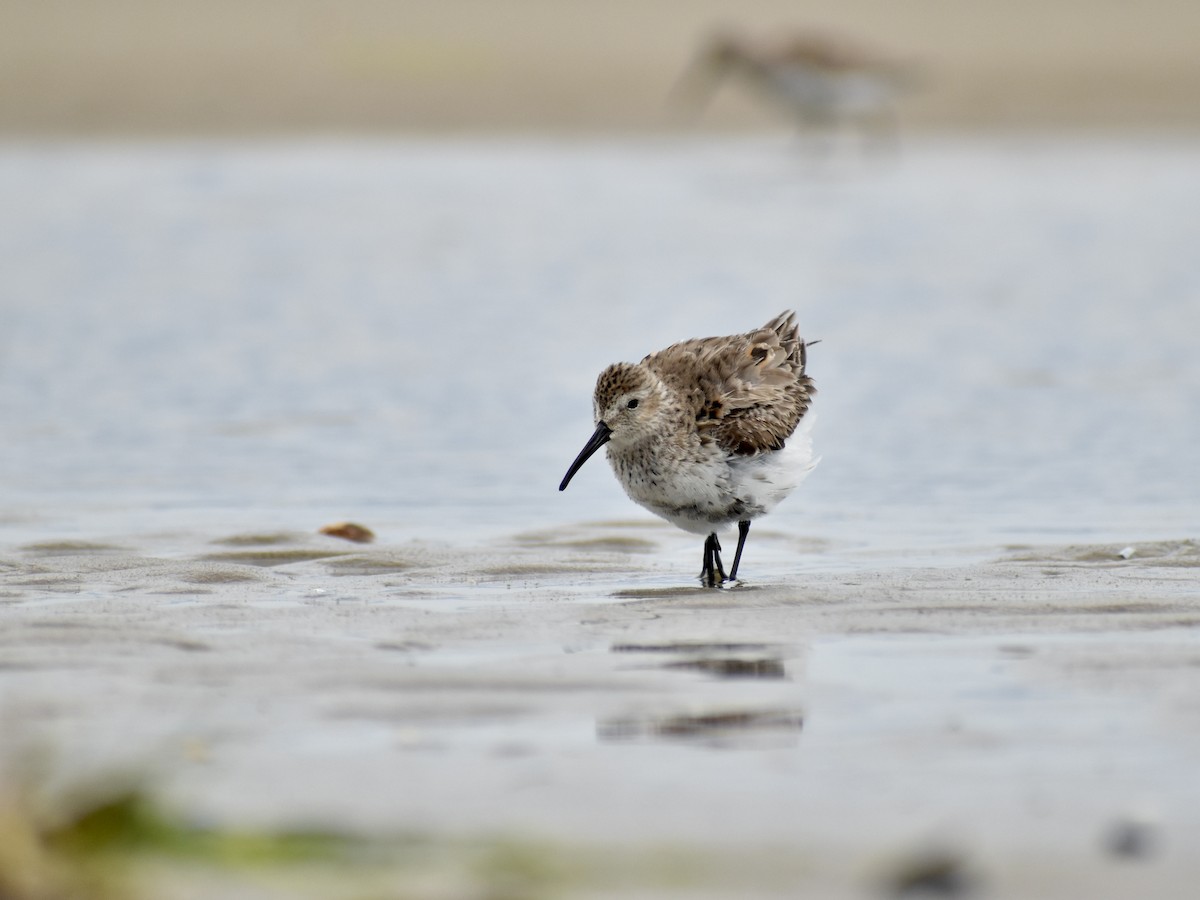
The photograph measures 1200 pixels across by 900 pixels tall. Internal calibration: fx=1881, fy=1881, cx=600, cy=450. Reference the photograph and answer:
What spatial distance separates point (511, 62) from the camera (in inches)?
1095

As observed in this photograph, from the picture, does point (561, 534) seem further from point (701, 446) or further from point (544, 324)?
point (544, 324)

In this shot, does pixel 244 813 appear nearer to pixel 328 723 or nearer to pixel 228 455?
pixel 328 723

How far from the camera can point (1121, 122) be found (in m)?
25.6

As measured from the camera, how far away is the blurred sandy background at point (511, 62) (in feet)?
82.2

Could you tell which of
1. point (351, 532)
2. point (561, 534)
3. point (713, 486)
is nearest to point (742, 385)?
point (713, 486)

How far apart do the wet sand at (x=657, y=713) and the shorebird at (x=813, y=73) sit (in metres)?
17.8

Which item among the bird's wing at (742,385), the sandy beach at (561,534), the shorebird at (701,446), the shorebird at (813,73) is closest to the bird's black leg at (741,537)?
the shorebird at (701,446)

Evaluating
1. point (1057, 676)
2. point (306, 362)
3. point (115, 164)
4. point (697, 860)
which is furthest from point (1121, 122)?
point (697, 860)

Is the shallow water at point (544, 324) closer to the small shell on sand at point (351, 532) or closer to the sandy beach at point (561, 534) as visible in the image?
the sandy beach at point (561, 534)

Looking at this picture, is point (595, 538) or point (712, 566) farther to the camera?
point (595, 538)

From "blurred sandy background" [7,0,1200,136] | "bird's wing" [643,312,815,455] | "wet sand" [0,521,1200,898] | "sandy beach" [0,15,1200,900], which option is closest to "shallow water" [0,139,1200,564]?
"sandy beach" [0,15,1200,900]

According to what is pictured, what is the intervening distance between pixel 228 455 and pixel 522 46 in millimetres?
19883

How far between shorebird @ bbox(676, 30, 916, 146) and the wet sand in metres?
17.8

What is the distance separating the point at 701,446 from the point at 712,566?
483mm
